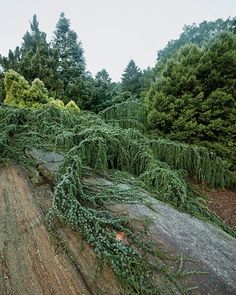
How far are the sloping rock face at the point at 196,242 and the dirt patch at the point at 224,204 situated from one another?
120 cm

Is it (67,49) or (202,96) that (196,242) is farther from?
(67,49)

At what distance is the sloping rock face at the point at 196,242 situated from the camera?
192 centimetres

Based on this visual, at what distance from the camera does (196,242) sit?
2.31 m

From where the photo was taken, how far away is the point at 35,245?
213 centimetres

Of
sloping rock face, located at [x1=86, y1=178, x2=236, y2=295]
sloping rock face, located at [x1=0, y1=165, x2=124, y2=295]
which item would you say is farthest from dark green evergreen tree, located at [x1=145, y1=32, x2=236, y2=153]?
sloping rock face, located at [x1=0, y1=165, x2=124, y2=295]

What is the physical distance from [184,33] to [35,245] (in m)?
29.4

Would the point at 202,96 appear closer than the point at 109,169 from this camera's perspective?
No

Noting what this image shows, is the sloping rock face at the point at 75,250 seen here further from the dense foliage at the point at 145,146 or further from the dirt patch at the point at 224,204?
the dirt patch at the point at 224,204

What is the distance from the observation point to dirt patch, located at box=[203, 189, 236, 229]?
12.5 ft

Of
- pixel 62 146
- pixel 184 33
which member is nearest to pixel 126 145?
pixel 62 146

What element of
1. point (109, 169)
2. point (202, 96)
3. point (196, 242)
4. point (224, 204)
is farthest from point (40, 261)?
point (202, 96)

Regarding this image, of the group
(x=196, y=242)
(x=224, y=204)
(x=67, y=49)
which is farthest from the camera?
(x=67, y=49)

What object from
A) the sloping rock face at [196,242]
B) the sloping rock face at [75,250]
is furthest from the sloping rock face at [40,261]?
the sloping rock face at [196,242]

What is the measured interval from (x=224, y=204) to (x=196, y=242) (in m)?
2.13
